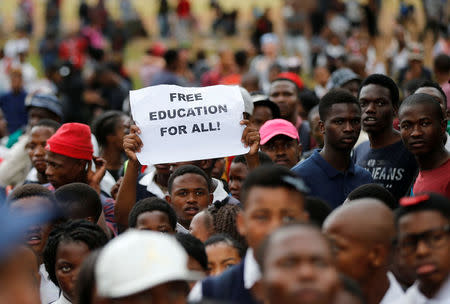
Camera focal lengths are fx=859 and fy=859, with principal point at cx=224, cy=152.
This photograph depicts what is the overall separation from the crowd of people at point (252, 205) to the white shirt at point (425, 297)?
0.03ft

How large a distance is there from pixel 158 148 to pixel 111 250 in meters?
3.25

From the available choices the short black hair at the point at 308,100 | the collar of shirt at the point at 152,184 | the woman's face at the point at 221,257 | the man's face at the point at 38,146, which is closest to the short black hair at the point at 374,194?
the woman's face at the point at 221,257

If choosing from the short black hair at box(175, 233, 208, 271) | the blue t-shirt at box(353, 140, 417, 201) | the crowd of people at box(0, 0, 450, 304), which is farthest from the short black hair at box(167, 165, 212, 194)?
the short black hair at box(175, 233, 208, 271)

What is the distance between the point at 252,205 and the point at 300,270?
2.69 ft

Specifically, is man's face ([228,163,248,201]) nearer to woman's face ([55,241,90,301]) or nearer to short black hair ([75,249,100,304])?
woman's face ([55,241,90,301])

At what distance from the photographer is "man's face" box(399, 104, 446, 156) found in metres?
6.34

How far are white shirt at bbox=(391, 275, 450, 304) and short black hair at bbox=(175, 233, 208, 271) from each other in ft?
4.33

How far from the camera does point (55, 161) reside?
7781mm

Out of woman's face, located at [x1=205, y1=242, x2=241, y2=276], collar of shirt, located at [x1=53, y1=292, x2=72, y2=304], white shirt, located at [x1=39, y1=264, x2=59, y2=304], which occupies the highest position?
woman's face, located at [x1=205, y1=242, x2=241, y2=276]

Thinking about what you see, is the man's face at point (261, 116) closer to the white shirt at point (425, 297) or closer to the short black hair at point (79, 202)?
the short black hair at point (79, 202)

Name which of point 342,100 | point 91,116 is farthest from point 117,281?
point 91,116

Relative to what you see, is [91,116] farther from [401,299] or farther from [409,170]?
[401,299]

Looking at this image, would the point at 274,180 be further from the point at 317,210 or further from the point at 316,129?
the point at 316,129

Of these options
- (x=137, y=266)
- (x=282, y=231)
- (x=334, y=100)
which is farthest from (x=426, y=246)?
(x=334, y=100)
